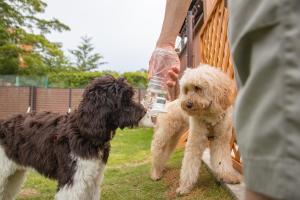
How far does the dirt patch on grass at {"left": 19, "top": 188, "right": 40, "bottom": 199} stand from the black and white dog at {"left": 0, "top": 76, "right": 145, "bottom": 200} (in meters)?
1.16

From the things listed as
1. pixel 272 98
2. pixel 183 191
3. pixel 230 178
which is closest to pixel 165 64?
pixel 272 98

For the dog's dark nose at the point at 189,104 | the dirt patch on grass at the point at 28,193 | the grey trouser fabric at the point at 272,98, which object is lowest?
the dirt patch on grass at the point at 28,193

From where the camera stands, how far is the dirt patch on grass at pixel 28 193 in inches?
176

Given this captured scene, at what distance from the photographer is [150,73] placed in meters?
1.98

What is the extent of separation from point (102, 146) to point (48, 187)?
209 cm

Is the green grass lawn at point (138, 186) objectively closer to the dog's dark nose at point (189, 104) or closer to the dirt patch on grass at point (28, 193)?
the dirt patch on grass at point (28, 193)

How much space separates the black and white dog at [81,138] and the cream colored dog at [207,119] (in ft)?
2.60

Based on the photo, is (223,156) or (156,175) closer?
(223,156)

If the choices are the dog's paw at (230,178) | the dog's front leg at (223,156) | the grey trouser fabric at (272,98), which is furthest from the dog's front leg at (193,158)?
the grey trouser fabric at (272,98)

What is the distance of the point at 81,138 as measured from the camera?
121 inches

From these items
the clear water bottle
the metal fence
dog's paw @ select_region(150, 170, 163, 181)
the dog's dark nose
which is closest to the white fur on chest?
the clear water bottle

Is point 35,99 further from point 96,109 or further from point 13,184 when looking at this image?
point 96,109

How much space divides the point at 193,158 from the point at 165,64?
7.23ft

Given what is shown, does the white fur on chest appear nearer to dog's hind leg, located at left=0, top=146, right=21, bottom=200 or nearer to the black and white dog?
the black and white dog
